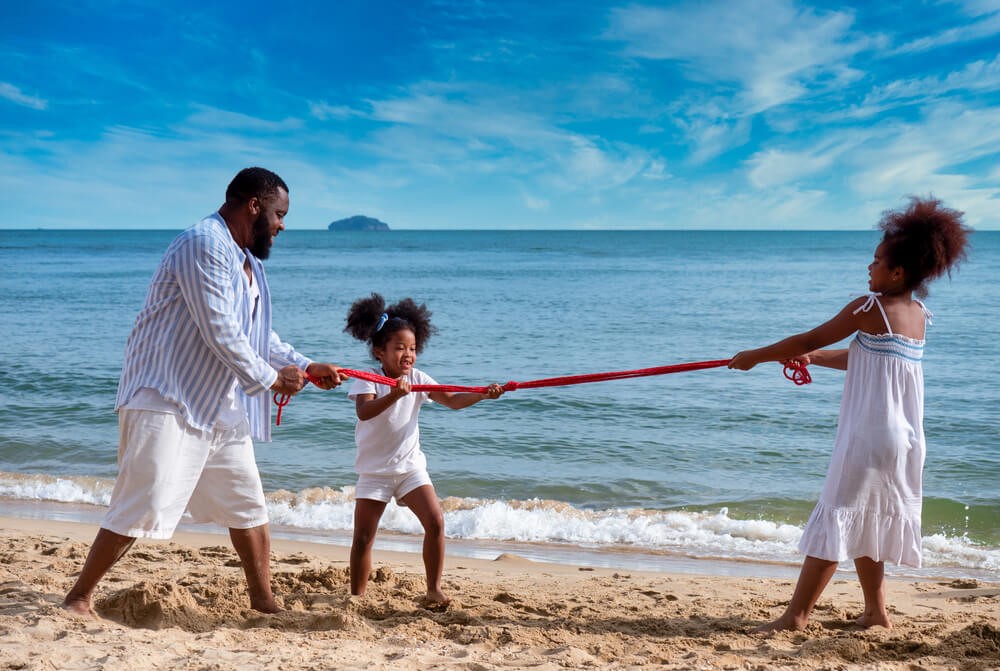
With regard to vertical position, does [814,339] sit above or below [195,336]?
above

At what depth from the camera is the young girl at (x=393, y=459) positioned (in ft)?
13.8

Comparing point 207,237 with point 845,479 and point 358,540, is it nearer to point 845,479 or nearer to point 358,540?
point 358,540

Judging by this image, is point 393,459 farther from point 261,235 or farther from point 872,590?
point 872,590

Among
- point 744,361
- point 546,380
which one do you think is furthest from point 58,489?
point 744,361

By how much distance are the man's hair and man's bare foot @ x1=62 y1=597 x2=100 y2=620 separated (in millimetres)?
1869

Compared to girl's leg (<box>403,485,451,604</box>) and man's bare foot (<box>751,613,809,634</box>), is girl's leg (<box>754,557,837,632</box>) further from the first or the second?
girl's leg (<box>403,485,451,604</box>)

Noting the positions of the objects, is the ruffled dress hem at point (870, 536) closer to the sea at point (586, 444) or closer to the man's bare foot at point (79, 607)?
the sea at point (586, 444)

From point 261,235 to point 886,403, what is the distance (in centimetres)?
284

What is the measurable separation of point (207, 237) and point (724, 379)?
1057 cm

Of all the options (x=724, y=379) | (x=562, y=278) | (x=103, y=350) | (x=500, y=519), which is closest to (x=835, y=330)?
(x=500, y=519)

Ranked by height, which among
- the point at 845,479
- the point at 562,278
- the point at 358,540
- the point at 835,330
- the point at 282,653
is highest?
the point at 562,278

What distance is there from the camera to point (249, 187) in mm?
3779

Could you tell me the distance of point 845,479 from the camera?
3744 mm

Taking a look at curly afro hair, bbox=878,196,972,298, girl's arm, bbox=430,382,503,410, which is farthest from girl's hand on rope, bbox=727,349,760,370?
girl's arm, bbox=430,382,503,410
